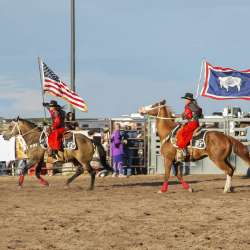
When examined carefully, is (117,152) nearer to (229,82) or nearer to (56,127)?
(229,82)

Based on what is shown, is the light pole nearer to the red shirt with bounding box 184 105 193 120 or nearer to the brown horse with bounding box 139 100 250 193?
the brown horse with bounding box 139 100 250 193

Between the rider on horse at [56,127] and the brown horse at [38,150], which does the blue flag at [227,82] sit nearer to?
the brown horse at [38,150]

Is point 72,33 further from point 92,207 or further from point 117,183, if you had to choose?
point 92,207

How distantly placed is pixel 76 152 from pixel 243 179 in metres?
6.75

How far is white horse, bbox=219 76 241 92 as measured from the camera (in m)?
24.8

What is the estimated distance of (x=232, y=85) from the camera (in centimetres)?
2484

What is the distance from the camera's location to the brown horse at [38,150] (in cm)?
1820

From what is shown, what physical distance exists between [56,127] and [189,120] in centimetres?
379

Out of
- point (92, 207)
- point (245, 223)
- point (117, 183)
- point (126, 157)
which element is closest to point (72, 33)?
point (126, 157)

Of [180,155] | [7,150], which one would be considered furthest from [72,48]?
[180,155]

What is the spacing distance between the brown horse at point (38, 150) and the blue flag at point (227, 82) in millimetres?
7636

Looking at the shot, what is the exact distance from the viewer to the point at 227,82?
24812mm

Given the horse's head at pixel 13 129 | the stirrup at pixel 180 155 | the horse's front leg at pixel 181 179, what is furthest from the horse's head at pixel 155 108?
the horse's head at pixel 13 129

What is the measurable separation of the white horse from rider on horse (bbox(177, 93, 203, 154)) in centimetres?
836
